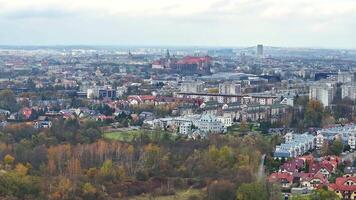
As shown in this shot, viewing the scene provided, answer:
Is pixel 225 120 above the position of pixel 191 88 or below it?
below

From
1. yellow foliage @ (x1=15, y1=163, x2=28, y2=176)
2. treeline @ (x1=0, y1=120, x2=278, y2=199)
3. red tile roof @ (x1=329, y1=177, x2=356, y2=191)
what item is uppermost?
yellow foliage @ (x1=15, y1=163, x2=28, y2=176)

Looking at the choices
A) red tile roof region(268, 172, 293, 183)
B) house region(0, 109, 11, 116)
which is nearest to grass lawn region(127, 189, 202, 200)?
red tile roof region(268, 172, 293, 183)

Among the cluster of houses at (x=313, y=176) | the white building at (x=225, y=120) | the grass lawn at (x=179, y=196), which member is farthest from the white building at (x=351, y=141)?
the grass lawn at (x=179, y=196)

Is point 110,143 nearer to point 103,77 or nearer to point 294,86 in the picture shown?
point 294,86

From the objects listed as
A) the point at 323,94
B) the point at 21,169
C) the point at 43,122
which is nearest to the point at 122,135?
the point at 43,122

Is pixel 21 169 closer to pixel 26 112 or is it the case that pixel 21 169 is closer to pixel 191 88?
pixel 26 112

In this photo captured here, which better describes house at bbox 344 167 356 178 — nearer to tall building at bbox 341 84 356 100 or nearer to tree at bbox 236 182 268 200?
tree at bbox 236 182 268 200

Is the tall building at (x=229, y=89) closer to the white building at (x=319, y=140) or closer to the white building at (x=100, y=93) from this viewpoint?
the white building at (x=100, y=93)
